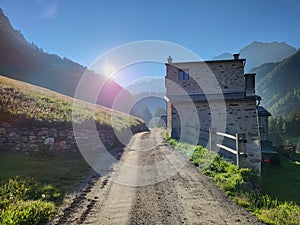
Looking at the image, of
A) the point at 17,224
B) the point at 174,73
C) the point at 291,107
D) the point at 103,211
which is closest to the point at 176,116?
the point at 174,73

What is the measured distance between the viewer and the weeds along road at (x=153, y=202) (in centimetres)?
351

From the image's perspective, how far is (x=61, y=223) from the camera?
334 cm

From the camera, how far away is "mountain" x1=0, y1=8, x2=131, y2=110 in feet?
142

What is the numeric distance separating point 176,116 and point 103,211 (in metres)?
11.8

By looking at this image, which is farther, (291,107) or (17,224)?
(291,107)

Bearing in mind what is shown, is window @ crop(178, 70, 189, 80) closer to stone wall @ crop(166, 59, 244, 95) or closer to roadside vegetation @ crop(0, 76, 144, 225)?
stone wall @ crop(166, 59, 244, 95)

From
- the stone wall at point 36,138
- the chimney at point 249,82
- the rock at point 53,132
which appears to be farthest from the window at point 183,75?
the rock at point 53,132

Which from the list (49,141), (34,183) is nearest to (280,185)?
(34,183)

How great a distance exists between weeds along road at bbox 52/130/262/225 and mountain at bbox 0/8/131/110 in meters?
43.2

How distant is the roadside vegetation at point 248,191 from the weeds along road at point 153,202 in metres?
0.30

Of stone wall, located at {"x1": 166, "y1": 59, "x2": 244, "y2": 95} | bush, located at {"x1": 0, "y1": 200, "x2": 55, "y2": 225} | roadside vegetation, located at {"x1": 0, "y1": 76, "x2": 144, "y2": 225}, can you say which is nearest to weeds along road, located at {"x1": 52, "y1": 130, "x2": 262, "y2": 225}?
bush, located at {"x1": 0, "y1": 200, "x2": 55, "y2": 225}

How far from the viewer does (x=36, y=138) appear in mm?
7547

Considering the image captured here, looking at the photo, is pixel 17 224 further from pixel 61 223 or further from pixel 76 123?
pixel 76 123

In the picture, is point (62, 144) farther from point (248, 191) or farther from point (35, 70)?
point (35, 70)
